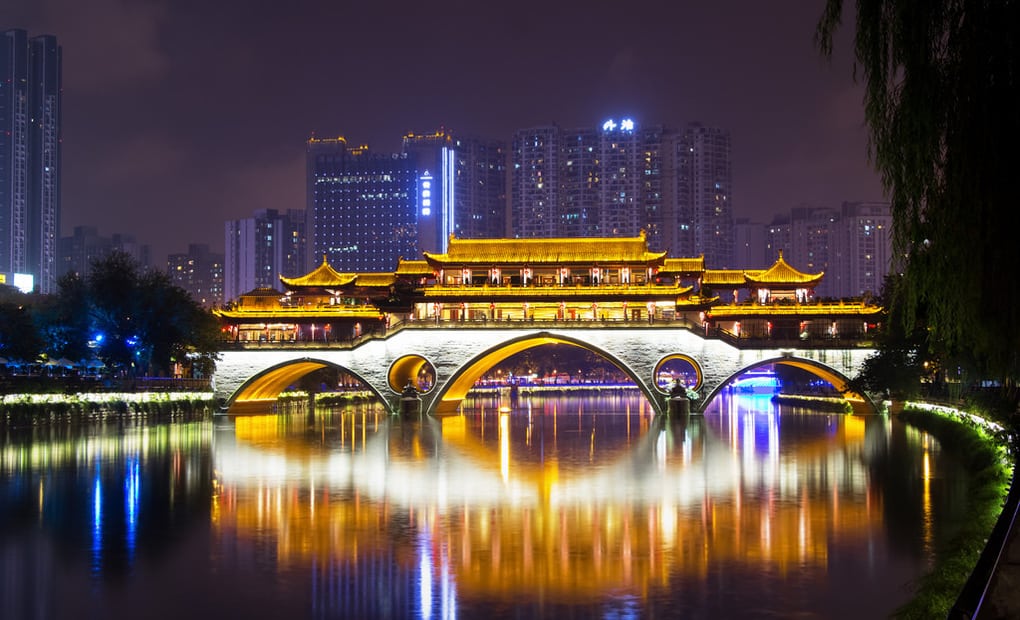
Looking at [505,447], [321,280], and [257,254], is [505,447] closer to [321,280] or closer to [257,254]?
[321,280]

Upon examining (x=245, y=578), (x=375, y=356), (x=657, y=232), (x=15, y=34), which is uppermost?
(x=15, y=34)

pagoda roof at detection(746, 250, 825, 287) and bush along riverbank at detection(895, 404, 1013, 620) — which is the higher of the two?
pagoda roof at detection(746, 250, 825, 287)

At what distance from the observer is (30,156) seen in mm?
168625

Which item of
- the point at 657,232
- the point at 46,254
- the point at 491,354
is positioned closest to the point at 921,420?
the point at 491,354

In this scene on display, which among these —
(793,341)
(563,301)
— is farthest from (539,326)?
(793,341)

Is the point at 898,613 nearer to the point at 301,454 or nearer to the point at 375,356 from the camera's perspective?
the point at 301,454

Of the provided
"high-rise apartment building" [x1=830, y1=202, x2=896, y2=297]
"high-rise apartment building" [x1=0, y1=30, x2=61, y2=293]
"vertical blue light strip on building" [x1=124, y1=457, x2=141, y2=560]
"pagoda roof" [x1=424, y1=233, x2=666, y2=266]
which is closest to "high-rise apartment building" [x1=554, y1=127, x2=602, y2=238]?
"high-rise apartment building" [x1=830, y1=202, x2=896, y2=297]

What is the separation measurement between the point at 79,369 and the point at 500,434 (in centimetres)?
2944

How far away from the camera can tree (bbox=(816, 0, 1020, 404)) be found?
10.1 meters

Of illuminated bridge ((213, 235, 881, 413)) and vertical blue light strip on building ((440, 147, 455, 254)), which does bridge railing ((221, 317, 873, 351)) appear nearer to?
illuminated bridge ((213, 235, 881, 413))

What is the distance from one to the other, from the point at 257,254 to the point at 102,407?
435ft

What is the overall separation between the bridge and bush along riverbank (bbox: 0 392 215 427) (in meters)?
1.69

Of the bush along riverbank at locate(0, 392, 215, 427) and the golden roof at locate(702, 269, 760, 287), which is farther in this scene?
the golden roof at locate(702, 269, 760, 287)

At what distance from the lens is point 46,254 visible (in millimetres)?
171125
